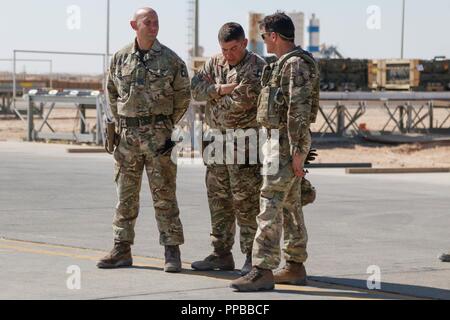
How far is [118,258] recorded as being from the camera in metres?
9.45

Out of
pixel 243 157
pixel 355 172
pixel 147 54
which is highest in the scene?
pixel 147 54

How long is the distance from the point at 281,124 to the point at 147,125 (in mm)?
1341

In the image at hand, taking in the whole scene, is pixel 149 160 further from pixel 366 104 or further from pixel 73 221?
pixel 366 104

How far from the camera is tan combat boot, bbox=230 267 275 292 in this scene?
841 cm

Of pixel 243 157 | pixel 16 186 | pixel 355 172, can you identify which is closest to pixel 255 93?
pixel 243 157

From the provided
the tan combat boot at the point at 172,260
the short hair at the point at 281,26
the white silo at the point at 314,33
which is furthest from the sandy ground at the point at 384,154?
the white silo at the point at 314,33

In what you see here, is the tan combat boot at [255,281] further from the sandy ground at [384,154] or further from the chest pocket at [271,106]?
the sandy ground at [384,154]

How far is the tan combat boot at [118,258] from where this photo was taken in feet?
30.9

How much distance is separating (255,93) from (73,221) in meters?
4.38

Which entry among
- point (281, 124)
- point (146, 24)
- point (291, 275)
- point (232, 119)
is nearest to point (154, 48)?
point (146, 24)

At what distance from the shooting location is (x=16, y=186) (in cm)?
1717

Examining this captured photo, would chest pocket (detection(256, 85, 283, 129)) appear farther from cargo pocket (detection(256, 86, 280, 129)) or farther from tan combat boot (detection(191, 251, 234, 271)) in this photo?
tan combat boot (detection(191, 251, 234, 271))

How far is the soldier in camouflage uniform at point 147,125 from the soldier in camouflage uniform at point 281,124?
103cm

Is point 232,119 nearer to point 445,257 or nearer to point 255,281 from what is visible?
point 255,281
